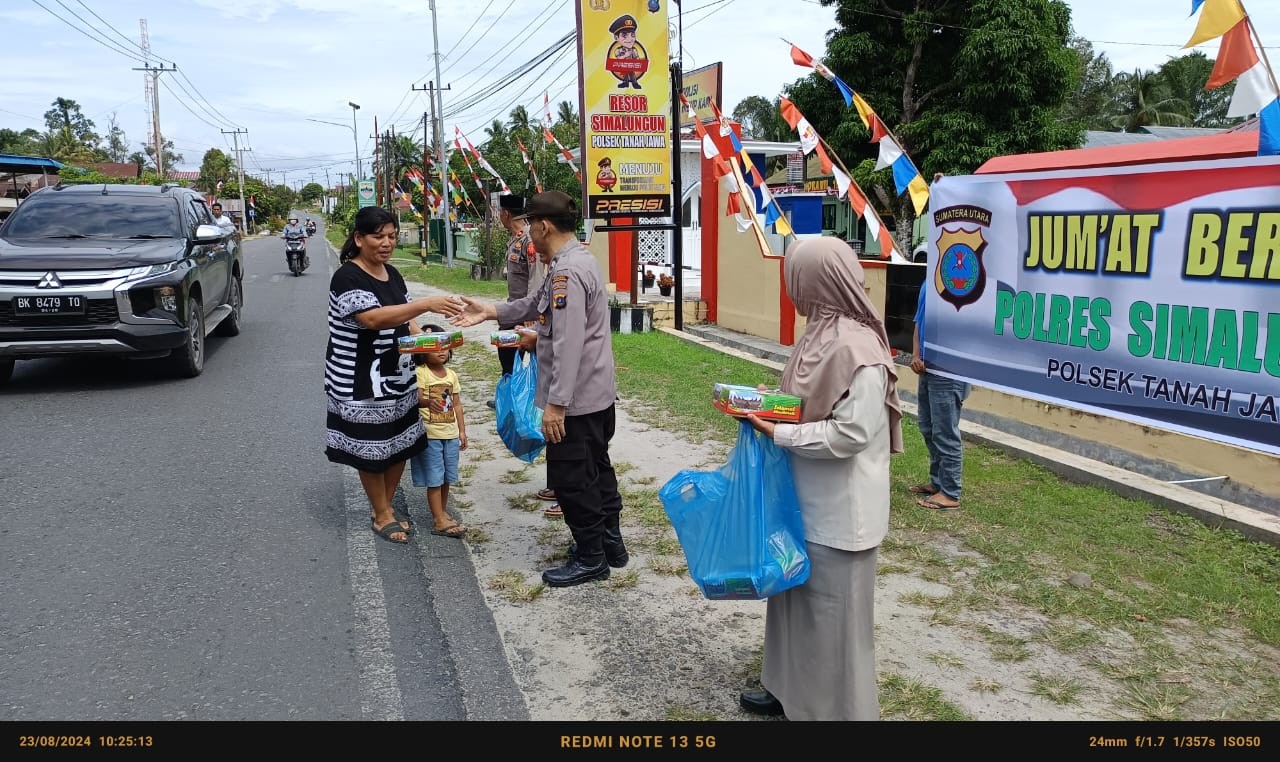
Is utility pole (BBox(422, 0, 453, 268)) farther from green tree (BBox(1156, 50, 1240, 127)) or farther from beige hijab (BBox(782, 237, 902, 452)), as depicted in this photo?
green tree (BBox(1156, 50, 1240, 127))

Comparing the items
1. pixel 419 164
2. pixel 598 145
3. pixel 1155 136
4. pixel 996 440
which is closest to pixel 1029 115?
pixel 1155 136

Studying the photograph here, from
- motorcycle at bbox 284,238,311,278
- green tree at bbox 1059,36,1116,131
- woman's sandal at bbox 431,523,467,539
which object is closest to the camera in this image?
woman's sandal at bbox 431,523,467,539

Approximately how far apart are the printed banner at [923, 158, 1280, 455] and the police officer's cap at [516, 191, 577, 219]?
2.65 metres

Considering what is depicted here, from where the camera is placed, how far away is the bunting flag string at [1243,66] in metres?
3.77

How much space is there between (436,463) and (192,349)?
5.08 metres

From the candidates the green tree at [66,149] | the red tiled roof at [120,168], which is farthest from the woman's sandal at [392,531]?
the red tiled roof at [120,168]

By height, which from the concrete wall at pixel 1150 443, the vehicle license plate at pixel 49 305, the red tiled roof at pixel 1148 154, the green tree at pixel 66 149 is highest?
the green tree at pixel 66 149

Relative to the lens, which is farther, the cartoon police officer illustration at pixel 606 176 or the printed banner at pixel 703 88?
the printed banner at pixel 703 88

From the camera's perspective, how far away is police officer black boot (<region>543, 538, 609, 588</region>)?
4.03 metres

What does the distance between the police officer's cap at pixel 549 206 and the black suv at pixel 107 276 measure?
215 inches

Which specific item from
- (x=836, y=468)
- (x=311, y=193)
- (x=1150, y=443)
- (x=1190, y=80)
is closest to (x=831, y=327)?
(x=836, y=468)

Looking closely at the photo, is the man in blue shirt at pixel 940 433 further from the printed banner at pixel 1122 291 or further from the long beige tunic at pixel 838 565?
the long beige tunic at pixel 838 565

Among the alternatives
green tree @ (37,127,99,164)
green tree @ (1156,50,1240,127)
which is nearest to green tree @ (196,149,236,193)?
green tree @ (37,127,99,164)

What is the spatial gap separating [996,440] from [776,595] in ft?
12.9
